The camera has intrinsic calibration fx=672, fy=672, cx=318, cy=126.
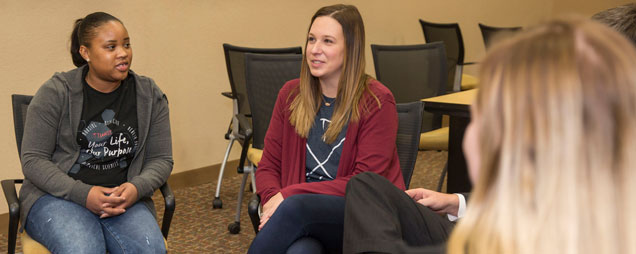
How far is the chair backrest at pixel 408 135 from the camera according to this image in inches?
85.7

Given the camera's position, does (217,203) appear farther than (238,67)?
Yes

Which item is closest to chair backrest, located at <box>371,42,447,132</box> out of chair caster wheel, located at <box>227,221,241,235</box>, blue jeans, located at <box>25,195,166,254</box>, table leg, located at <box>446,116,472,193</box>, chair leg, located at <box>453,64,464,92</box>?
table leg, located at <box>446,116,472,193</box>

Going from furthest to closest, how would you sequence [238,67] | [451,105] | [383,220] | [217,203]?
[217,203] < [238,67] < [451,105] < [383,220]

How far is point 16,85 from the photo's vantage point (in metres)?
3.23

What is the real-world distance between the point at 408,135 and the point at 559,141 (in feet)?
4.82

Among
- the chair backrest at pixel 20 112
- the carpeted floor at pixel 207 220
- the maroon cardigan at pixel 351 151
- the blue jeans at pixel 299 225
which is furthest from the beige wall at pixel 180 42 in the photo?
the blue jeans at pixel 299 225

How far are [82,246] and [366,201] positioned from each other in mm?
889

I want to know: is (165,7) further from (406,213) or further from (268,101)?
(406,213)

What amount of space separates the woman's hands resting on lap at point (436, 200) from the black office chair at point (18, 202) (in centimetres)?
75

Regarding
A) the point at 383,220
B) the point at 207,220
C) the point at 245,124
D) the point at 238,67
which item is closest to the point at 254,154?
the point at 245,124

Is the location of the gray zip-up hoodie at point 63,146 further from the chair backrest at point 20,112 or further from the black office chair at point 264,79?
the black office chair at point 264,79

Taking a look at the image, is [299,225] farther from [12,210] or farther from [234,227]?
[234,227]

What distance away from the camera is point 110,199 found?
6.67 feet

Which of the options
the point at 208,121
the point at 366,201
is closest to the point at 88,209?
the point at 366,201
